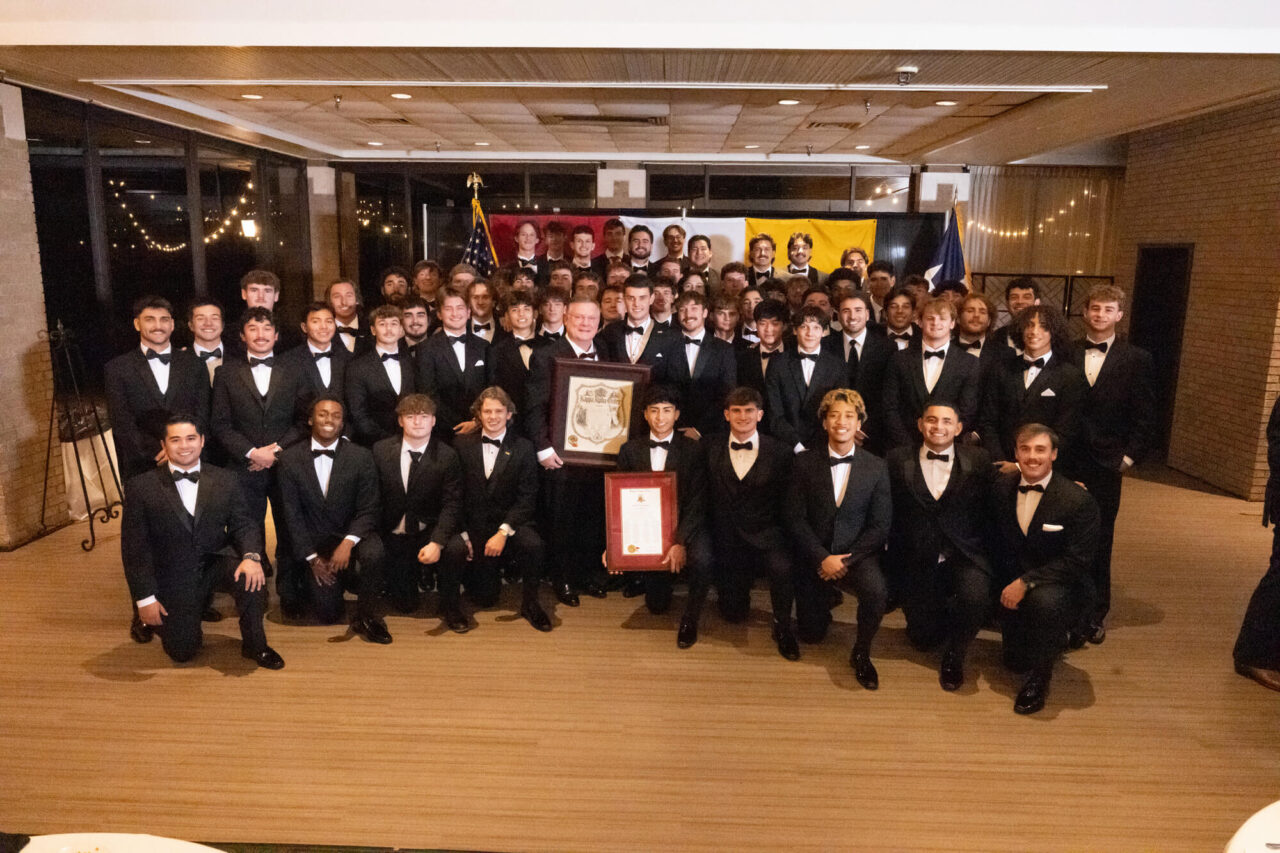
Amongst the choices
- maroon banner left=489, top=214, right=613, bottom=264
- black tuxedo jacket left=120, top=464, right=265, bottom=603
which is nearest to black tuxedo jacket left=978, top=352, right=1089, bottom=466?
black tuxedo jacket left=120, top=464, right=265, bottom=603

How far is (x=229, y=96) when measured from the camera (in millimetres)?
7754

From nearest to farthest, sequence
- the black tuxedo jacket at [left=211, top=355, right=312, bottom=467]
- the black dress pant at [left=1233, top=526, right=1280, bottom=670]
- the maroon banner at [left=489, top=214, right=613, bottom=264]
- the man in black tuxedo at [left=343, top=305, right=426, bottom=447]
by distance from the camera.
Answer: the black dress pant at [left=1233, top=526, right=1280, bottom=670], the black tuxedo jacket at [left=211, top=355, right=312, bottom=467], the man in black tuxedo at [left=343, top=305, right=426, bottom=447], the maroon banner at [left=489, top=214, right=613, bottom=264]

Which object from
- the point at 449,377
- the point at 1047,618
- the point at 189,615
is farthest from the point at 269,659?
the point at 1047,618

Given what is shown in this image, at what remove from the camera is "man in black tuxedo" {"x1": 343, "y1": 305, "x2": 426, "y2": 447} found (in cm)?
632

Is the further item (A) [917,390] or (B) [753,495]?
(A) [917,390]

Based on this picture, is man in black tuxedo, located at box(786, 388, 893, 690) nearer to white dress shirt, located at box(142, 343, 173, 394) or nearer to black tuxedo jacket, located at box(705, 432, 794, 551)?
black tuxedo jacket, located at box(705, 432, 794, 551)

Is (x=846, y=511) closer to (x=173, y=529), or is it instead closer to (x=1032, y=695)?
(x=1032, y=695)

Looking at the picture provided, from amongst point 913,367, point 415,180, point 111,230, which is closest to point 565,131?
point 415,180

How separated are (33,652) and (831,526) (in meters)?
4.87

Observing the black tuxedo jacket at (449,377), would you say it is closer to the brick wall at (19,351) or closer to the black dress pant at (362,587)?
the black dress pant at (362,587)

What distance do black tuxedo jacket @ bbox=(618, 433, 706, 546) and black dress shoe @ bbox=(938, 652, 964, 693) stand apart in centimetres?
167

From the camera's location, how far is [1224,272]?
9477 mm

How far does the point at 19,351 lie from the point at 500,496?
434 cm

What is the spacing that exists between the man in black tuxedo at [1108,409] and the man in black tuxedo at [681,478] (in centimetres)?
243
